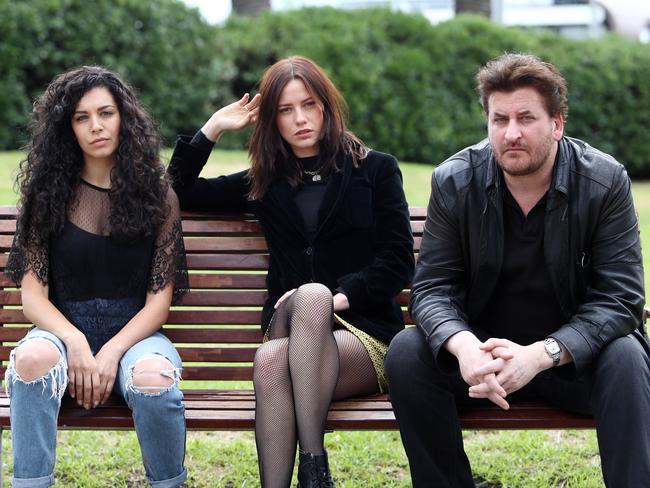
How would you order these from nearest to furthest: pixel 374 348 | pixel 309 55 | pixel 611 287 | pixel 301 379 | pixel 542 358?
pixel 542 358, pixel 611 287, pixel 301 379, pixel 374 348, pixel 309 55

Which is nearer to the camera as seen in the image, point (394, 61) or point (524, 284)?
point (524, 284)

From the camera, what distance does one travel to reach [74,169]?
4.21 m

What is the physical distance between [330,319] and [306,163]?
0.82 meters

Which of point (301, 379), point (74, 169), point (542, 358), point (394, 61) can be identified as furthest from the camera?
point (394, 61)

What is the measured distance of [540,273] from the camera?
3.77 metres

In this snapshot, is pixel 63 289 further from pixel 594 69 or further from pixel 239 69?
pixel 594 69

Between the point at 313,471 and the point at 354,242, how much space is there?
1.03 meters

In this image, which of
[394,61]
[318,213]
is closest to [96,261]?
[318,213]

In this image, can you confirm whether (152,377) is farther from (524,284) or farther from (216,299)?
(524,284)

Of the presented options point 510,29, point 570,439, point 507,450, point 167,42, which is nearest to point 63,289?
point 507,450

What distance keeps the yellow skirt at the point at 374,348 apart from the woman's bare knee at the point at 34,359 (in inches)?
34.1

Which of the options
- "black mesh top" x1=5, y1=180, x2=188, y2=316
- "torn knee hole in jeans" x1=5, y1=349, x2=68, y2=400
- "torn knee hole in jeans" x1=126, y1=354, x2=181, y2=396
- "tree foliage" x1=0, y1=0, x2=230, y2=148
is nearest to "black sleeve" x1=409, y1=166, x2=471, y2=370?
"torn knee hole in jeans" x1=126, y1=354, x2=181, y2=396

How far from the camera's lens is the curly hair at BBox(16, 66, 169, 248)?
13.4 ft

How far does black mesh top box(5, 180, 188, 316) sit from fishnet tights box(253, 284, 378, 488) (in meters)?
0.57
